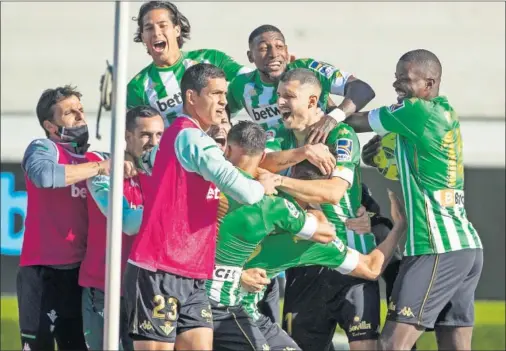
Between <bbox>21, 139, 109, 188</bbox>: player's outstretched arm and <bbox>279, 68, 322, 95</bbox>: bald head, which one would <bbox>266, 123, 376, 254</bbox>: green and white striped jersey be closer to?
<bbox>279, 68, 322, 95</bbox>: bald head

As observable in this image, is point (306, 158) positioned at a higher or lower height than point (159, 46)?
lower

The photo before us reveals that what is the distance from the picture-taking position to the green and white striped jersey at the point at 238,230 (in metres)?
7.35

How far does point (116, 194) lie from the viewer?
6633mm

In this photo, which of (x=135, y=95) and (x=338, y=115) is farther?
(x=135, y=95)

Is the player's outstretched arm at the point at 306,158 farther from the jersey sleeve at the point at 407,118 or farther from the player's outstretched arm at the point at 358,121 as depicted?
the player's outstretched arm at the point at 358,121

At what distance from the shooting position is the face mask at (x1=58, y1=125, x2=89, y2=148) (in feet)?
26.7

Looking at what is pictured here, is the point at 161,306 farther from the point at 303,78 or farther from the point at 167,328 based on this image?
the point at 303,78

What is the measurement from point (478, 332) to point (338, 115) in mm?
4292

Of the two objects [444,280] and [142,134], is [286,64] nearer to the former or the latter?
[142,134]

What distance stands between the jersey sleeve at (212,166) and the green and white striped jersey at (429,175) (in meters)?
1.10

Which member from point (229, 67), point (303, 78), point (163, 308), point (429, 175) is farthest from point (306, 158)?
point (229, 67)

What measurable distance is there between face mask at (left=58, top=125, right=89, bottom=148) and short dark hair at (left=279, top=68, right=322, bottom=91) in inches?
46.2

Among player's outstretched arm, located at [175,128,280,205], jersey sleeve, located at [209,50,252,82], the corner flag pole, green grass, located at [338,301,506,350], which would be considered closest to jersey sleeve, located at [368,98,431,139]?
player's outstretched arm, located at [175,128,280,205]

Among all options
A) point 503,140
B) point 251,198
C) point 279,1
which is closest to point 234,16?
point 279,1
